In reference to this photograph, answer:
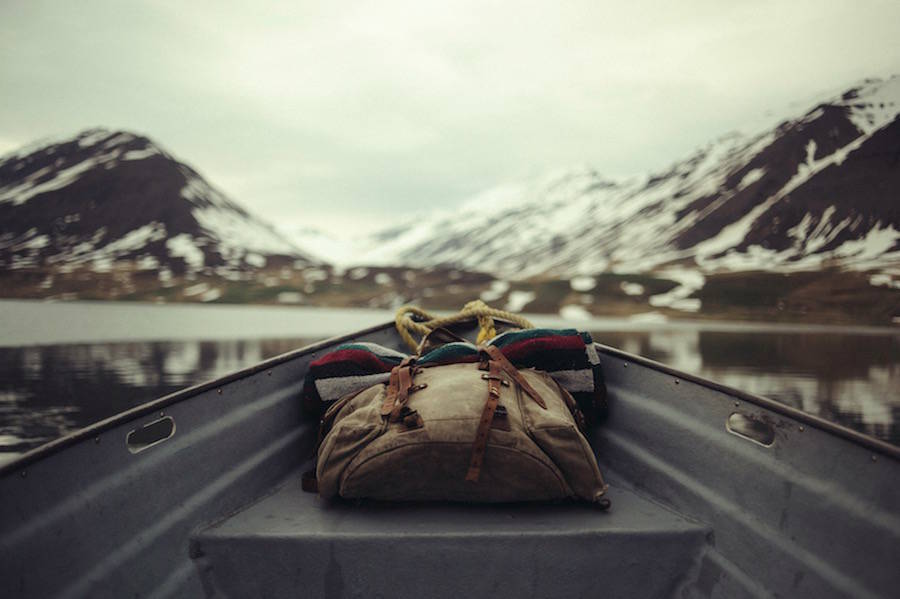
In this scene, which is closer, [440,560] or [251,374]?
[440,560]

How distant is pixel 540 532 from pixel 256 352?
18.0 metres

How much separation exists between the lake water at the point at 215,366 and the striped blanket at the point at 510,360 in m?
6.02

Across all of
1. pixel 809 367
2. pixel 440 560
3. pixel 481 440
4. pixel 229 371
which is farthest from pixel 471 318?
pixel 809 367

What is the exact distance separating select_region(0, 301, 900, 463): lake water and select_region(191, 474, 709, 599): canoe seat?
6.47 meters

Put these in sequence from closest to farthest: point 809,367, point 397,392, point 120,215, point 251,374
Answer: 1. point 397,392
2. point 251,374
3. point 809,367
4. point 120,215

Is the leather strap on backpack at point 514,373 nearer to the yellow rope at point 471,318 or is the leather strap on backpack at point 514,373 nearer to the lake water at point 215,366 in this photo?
the yellow rope at point 471,318

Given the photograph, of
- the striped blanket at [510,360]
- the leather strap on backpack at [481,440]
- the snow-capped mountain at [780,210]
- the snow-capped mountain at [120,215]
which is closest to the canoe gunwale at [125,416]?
the striped blanket at [510,360]

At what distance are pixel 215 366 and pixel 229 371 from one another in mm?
4130

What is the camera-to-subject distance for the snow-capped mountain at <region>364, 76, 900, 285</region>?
Result: 3260 inches

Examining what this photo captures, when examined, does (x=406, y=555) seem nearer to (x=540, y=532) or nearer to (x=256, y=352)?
(x=540, y=532)

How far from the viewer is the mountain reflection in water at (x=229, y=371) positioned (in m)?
9.17

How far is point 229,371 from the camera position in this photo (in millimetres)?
11281

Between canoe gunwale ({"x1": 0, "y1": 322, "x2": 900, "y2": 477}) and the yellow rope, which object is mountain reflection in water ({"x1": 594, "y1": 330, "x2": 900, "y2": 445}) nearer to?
the yellow rope

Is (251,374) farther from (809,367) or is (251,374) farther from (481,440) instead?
(809,367)
